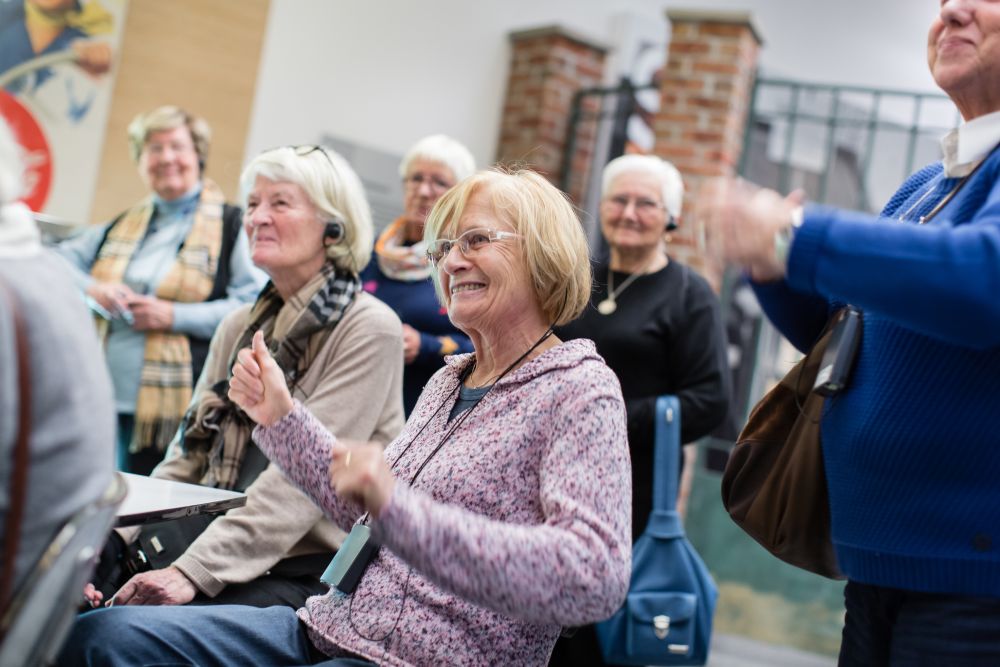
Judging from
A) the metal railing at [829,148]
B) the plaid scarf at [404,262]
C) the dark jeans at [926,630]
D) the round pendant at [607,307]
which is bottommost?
the dark jeans at [926,630]

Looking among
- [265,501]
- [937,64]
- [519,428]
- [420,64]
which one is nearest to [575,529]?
[519,428]

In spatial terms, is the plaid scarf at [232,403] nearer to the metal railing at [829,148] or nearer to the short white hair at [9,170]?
the short white hair at [9,170]

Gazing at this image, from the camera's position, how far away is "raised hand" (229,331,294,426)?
171cm

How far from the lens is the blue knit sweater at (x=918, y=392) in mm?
1179

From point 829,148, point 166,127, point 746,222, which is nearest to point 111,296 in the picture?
point 166,127

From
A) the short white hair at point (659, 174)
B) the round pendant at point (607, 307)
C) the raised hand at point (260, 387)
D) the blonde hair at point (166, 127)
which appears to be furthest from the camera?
the blonde hair at point (166, 127)

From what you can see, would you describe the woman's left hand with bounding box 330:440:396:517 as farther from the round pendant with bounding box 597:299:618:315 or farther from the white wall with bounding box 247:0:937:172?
the white wall with bounding box 247:0:937:172

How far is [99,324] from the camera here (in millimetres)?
3312

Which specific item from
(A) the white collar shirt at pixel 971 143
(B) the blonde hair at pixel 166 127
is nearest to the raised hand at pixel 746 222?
(A) the white collar shirt at pixel 971 143

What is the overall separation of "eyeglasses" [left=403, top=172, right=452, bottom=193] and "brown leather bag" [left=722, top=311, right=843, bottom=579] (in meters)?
1.76

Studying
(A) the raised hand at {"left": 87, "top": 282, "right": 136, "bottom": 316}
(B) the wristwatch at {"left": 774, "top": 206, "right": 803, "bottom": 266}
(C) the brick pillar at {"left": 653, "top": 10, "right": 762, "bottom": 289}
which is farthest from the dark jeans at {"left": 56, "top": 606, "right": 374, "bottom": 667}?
(C) the brick pillar at {"left": 653, "top": 10, "right": 762, "bottom": 289}

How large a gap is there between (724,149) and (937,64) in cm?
371

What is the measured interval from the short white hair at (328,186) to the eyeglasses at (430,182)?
67cm

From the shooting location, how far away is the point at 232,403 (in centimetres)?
233
